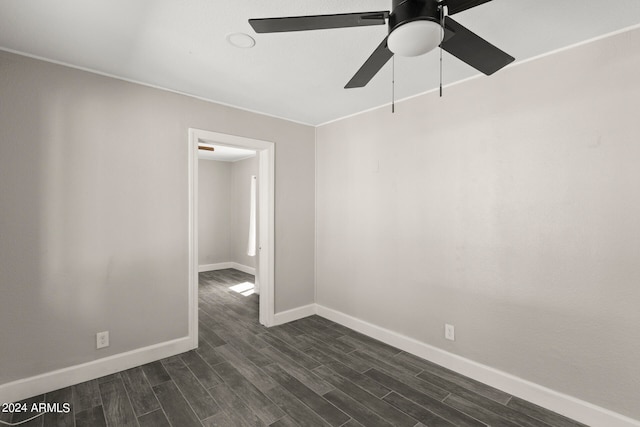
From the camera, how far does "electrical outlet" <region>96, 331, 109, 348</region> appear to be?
2533mm

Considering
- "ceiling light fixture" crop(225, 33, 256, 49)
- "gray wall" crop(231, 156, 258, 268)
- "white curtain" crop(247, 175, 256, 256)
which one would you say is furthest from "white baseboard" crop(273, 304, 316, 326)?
"ceiling light fixture" crop(225, 33, 256, 49)

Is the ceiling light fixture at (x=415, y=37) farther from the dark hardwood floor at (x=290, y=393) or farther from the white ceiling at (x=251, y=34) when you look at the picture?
the dark hardwood floor at (x=290, y=393)

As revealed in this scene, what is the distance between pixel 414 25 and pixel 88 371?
3.28m

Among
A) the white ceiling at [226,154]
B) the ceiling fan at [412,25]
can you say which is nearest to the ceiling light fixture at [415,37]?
the ceiling fan at [412,25]

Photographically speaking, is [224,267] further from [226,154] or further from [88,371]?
[88,371]

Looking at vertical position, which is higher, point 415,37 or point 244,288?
point 415,37

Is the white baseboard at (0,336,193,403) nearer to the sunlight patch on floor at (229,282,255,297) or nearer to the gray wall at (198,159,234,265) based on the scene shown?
the sunlight patch on floor at (229,282,255,297)

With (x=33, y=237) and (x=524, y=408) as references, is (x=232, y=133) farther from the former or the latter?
(x=524, y=408)

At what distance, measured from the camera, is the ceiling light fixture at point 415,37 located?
1.11 metres

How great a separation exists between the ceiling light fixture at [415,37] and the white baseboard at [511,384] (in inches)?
97.5

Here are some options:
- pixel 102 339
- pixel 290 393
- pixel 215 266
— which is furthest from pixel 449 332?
pixel 215 266

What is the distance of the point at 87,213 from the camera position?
8.18 ft

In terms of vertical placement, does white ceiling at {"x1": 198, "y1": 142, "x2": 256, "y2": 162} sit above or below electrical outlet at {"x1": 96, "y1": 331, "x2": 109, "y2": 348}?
above

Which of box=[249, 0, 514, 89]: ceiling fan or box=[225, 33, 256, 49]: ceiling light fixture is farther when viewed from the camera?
box=[225, 33, 256, 49]: ceiling light fixture
